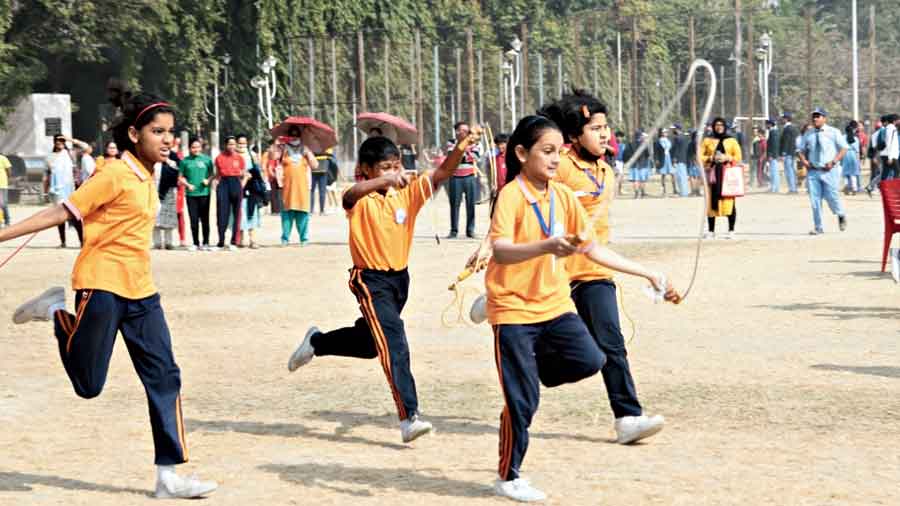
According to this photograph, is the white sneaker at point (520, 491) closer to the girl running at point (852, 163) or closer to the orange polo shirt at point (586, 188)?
the orange polo shirt at point (586, 188)

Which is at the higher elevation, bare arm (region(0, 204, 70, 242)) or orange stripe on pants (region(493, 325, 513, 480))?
bare arm (region(0, 204, 70, 242))

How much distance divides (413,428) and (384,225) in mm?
1004

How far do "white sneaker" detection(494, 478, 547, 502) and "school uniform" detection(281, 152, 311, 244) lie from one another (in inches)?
607

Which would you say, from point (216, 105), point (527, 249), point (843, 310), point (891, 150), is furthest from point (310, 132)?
point (216, 105)

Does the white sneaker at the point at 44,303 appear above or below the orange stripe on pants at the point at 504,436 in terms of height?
above

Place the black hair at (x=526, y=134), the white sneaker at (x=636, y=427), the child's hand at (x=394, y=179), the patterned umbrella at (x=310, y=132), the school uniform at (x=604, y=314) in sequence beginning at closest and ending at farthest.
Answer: the black hair at (x=526, y=134) → the child's hand at (x=394, y=179) → the white sneaker at (x=636, y=427) → the school uniform at (x=604, y=314) → the patterned umbrella at (x=310, y=132)

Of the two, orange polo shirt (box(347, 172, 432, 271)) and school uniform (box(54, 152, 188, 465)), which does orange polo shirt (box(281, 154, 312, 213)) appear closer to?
orange polo shirt (box(347, 172, 432, 271))

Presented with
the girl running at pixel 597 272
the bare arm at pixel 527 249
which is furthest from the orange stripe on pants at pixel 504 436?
the girl running at pixel 597 272

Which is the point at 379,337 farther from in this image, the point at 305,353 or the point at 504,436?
the point at 504,436

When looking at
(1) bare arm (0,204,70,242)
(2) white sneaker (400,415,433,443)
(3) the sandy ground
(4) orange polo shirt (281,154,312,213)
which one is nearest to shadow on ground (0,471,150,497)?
(3) the sandy ground

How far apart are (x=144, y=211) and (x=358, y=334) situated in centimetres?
Answer: 181

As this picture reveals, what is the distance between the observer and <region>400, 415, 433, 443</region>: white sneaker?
770 centimetres

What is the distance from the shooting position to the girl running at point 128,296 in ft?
21.6

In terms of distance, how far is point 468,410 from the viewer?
8.70m
